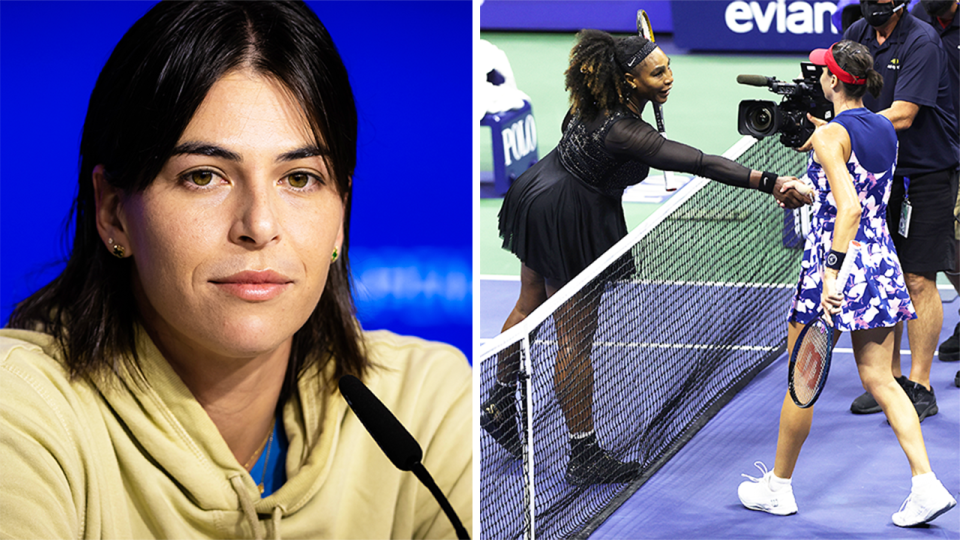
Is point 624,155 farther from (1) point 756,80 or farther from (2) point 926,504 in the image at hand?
(2) point 926,504

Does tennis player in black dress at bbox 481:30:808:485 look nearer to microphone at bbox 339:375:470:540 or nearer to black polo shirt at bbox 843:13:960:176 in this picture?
black polo shirt at bbox 843:13:960:176

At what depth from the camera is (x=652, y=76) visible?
312cm

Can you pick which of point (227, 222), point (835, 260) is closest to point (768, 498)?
point (835, 260)

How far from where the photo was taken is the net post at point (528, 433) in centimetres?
307

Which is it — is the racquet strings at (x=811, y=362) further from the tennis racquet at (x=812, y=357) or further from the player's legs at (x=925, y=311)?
the player's legs at (x=925, y=311)

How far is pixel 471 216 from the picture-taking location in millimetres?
2592

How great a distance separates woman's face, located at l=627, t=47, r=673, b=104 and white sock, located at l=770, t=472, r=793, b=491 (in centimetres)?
131

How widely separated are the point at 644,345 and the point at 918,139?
1.19 m

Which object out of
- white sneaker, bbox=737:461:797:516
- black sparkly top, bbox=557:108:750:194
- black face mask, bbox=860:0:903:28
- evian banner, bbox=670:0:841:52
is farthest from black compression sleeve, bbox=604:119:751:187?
evian banner, bbox=670:0:841:52

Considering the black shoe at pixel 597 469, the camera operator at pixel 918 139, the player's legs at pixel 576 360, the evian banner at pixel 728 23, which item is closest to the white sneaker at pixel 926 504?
the camera operator at pixel 918 139

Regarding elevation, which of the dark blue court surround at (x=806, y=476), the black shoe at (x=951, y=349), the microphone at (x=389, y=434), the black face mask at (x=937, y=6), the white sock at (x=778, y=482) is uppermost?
the black face mask at (x=937, y=6)

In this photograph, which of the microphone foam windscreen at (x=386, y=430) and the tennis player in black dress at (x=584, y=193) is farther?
the tennis player in black dress at (x=584, y=193)

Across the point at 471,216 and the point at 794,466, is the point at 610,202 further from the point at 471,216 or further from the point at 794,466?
the point at 794,466

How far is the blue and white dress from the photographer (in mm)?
3041
